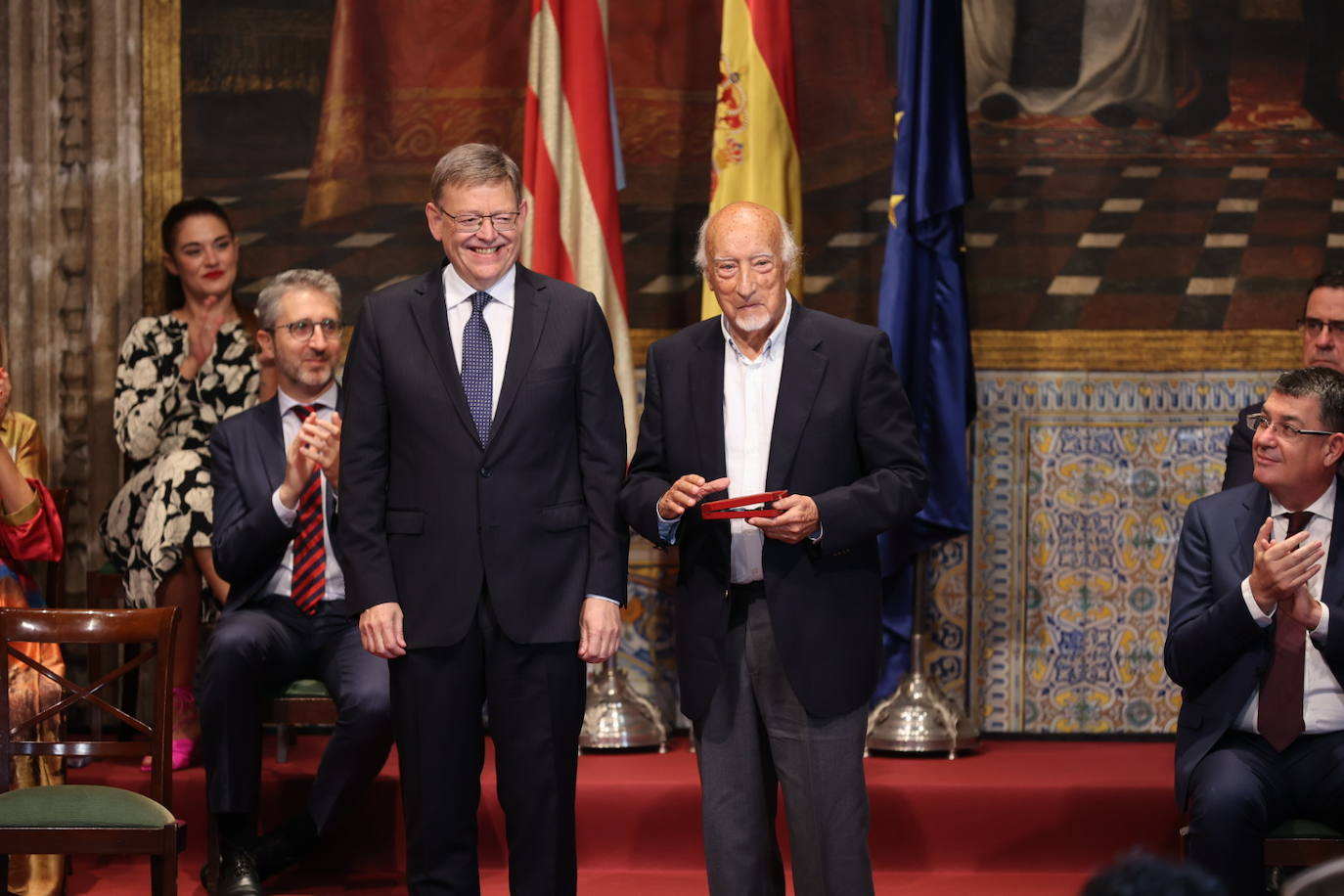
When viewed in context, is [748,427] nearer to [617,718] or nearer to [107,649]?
[617,718]

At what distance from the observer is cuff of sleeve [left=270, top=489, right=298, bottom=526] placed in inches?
160

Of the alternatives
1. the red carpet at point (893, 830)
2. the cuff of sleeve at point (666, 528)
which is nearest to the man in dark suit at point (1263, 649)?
the red carpet at point (893, 830)

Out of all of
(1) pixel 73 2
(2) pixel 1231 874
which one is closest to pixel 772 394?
(2) pixel 1231 874

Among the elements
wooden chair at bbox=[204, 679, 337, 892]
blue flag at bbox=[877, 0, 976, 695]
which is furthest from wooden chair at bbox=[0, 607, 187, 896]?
blue flag at bbox=[877, 0, 976, 695]

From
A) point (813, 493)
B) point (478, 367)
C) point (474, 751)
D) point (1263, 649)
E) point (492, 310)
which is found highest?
point (492, 310)

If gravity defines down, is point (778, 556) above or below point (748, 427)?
below

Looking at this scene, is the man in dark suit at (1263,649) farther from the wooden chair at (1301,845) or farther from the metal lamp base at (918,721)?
the metal lamp base at (918,721)

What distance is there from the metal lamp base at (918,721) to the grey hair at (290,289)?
1997 millimetres

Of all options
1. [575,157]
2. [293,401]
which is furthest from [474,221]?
[575,157]

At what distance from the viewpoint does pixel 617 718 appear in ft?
16.0

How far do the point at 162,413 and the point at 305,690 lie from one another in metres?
1.15

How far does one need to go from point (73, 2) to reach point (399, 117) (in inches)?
44.1

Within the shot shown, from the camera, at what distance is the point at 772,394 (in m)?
3.17

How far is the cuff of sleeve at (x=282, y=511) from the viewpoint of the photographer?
13.3 ft
